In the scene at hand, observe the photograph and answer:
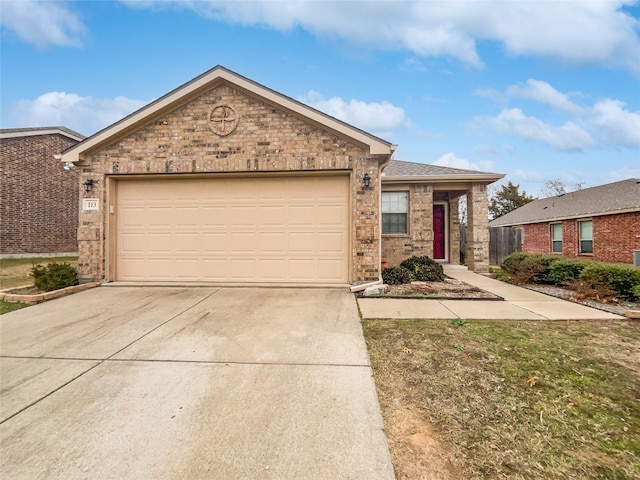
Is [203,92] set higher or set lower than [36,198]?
higher

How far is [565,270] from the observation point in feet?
24.2

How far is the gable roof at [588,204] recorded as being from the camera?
40.3 ft

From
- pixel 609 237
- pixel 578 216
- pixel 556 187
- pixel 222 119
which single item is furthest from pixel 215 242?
pixel 556 187

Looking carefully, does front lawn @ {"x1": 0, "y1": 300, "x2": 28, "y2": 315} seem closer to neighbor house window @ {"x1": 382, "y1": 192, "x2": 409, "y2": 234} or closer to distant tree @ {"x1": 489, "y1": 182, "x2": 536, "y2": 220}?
neighbor house window @ {"x1": 382, "y1": 192, "x2": 409, "y2": 234}

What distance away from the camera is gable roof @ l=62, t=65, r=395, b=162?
6.61 m

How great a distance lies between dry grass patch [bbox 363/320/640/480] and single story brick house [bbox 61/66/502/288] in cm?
338

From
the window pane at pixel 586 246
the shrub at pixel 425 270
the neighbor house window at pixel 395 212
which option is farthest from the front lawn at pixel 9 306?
the window pane at pixel 586 246

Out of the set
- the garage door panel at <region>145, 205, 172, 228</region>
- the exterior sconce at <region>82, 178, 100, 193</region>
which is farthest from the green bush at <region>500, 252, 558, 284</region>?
the exterior sconce at <region>82, 178, 100, 193</region>

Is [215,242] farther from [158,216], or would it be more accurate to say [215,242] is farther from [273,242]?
[158,216]

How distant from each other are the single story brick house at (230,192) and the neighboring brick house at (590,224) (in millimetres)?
11936

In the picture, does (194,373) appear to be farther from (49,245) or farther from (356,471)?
(49,245)

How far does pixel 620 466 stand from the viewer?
1.73 m

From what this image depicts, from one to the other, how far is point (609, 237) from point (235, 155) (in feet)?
51.6

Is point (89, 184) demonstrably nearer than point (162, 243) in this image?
Yes
